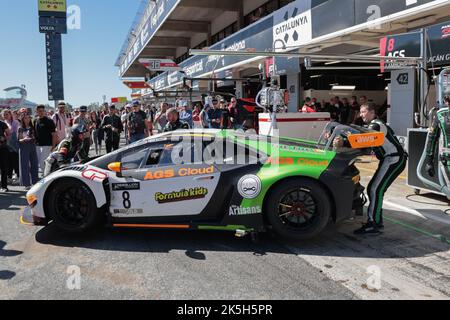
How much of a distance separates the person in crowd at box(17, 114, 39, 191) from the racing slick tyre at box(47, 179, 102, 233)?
12.5 ft

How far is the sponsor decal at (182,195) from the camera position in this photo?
454 centimetres

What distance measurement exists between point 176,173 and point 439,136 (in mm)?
3833

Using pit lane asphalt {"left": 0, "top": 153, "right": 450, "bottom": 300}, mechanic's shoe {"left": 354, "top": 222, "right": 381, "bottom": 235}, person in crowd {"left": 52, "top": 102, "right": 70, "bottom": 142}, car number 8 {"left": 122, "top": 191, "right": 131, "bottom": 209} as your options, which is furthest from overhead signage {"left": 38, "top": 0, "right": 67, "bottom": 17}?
mechanic's shoe {"left": 354, "top": 222, "right": 381, "bottom": 235}

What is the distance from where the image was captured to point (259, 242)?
4.66 meters

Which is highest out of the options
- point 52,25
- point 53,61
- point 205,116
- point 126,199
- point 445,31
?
point 52,25

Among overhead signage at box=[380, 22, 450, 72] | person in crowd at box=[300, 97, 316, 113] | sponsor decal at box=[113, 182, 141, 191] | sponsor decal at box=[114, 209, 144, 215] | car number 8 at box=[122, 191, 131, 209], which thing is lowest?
sponsor decal at box=[114, 209, 144, 215]

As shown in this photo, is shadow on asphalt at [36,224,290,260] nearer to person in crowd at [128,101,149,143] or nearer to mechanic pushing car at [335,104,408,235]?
mechanic pushing car at [335,104,408,235]

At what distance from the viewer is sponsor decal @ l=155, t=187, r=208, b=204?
179 inches

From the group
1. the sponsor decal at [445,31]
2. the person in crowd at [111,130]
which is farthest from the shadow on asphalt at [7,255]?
the sponsor decal at [445,31]

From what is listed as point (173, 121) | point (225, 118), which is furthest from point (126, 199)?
point (225, 118)

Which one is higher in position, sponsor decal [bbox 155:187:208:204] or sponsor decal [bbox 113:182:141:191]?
sponsor decal [bbox 113:182:141:191]

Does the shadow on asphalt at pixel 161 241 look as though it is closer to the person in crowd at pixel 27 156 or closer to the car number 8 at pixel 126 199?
the car number 8 at pixel 126 199

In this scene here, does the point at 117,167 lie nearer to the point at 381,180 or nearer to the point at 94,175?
the point at 94,175

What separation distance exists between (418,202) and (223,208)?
135 inches
